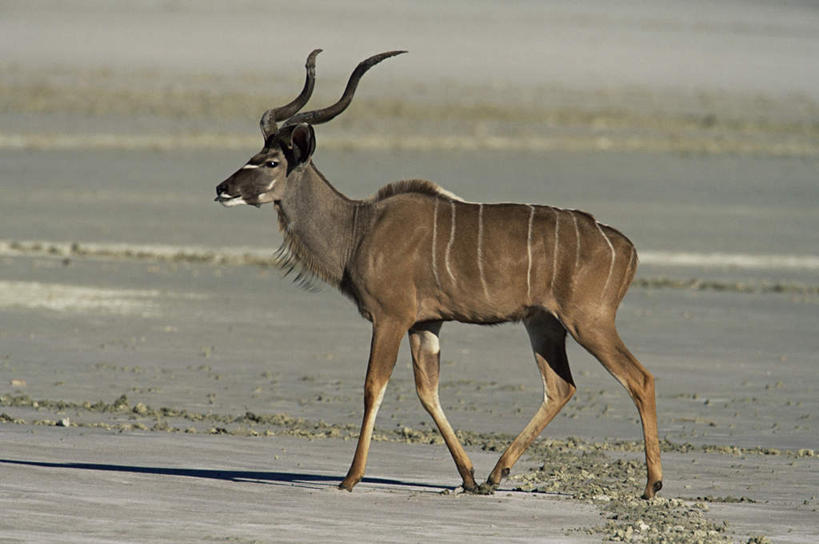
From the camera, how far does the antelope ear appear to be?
10.6 meters

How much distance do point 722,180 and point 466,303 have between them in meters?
24.1

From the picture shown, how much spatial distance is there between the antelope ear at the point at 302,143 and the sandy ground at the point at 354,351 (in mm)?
1822

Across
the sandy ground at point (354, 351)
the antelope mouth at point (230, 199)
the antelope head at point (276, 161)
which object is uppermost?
the antelope head at point (276, 161)

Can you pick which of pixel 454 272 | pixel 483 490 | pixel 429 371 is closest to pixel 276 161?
pixel 454 272

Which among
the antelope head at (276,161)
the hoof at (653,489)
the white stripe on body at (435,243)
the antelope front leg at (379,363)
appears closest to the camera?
the hoof at (653,489)

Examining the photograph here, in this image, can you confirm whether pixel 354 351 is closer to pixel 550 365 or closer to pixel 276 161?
pixel 276 161

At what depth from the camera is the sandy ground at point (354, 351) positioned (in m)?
9.67

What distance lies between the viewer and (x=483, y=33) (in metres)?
97.2

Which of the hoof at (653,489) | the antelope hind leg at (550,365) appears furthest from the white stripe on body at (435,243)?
the hoof at (653,489)

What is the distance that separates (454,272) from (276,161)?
130 centimetres

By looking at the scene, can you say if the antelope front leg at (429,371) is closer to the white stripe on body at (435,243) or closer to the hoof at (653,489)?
the white stripe on body at (435,243)

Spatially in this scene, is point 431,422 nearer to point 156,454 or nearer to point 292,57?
point 156,454

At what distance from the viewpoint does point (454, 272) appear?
10.4 metres

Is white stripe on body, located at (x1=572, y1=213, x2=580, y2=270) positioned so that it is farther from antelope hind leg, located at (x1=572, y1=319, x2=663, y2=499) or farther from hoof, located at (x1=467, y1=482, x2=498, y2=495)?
hoof, located at (x1=467, y1=482, x2=498, y2=495)
